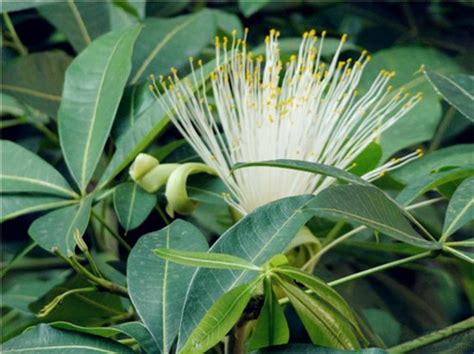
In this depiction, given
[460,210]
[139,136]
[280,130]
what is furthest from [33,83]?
[460,210]

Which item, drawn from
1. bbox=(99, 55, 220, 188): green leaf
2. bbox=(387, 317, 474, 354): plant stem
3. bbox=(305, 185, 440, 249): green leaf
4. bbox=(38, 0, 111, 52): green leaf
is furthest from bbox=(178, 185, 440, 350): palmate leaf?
bbox=(38, 0, 111, 52): green leaf

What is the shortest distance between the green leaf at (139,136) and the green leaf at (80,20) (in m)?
0.23

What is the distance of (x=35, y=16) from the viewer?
1.21 metres

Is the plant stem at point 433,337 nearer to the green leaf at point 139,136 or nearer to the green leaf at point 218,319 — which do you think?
the green leaf at point 218,319

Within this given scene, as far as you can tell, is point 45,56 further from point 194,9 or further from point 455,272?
point 455,272

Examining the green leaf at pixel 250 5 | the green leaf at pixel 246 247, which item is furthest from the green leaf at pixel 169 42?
the green leaf at pixel 246 247

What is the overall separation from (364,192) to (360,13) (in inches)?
30.2

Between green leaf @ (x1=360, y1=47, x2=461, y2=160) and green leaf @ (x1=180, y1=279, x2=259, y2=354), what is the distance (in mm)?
398

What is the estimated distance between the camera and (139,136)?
0.88 m

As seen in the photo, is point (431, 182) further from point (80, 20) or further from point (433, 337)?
point (80, 20)

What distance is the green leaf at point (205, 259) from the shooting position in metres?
0.57

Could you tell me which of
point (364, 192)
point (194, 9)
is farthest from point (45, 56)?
point (364, 192)

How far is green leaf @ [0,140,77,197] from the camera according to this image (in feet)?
2.85

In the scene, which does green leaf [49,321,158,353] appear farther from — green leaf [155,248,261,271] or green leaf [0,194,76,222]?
green leaf [0,194,76,222]
